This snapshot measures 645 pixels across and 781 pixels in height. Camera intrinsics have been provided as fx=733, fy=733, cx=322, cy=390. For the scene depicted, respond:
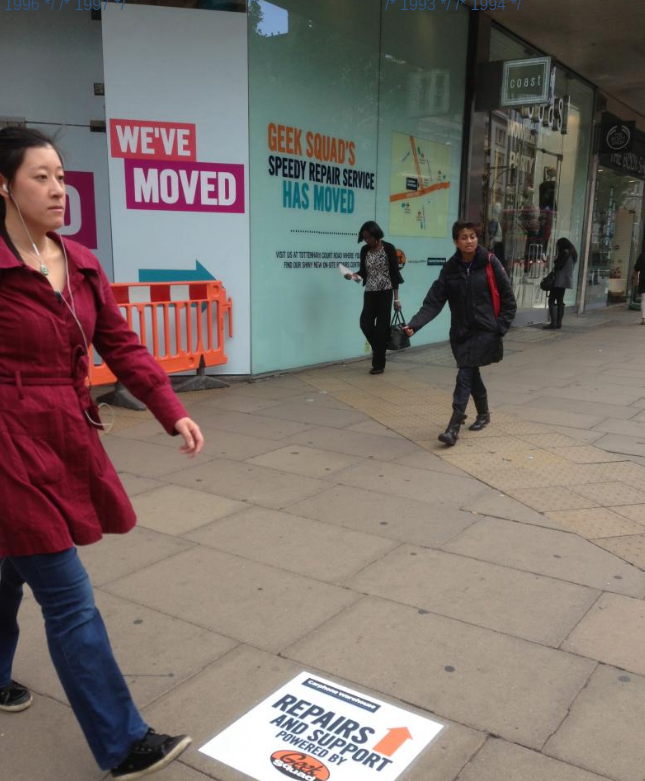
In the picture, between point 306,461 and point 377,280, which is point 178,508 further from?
point 377,280

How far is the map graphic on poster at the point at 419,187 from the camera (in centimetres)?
1004

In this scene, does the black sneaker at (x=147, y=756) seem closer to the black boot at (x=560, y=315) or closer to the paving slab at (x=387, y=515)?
the paving slab at (x=387, y=515)

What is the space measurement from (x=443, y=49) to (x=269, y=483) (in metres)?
8.31

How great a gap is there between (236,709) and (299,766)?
A: 0.35 m

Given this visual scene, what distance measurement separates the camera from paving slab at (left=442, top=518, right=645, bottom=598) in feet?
11.4

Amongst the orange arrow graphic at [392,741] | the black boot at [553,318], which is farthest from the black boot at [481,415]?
the black boot at [553,318]

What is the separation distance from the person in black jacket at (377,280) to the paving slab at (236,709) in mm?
5955

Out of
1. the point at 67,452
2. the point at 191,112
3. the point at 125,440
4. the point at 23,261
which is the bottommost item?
the point at 125,440

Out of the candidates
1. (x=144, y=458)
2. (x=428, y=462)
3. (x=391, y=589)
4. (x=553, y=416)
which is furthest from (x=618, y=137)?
(x=391, y=589)

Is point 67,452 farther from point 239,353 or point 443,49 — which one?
point 443,49

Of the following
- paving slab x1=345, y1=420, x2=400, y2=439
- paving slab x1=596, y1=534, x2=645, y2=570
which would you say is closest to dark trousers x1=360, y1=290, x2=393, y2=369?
paving slab x1=345, y1=420, x2=400, y2=439

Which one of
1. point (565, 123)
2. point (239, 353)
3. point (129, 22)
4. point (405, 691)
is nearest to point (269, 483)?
point (405, 691)

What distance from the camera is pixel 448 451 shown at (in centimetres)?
561

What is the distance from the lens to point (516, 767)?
2.20 metres
